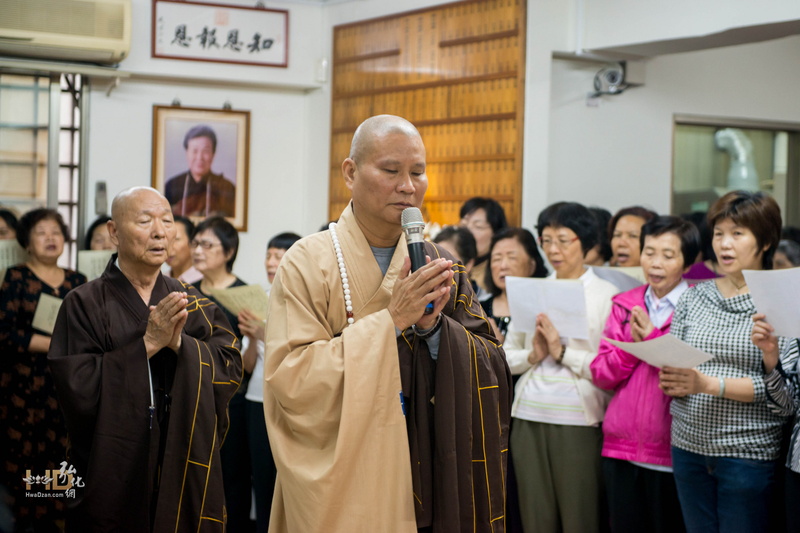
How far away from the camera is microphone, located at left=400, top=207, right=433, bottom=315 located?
2.15 metres

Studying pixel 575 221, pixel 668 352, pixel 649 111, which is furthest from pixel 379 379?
pixel 649 111

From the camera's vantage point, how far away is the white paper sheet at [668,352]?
3.13m

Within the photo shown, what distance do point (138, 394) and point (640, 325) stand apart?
1.93 metres

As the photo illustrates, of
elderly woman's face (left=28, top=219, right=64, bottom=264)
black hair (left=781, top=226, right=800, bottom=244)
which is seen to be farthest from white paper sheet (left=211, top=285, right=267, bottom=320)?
black hair (left=781, top=226, right=800, bottom=244)

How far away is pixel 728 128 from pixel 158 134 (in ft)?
15.1

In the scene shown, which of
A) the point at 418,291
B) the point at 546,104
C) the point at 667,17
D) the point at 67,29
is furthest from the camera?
the point at 67,29

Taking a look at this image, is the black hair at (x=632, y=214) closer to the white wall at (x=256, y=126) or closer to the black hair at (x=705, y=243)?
the black hair at (x=705, y=243)

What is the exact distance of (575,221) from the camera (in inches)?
159

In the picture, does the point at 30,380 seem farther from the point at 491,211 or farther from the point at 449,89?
the point at 449,89

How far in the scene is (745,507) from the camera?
125 inches

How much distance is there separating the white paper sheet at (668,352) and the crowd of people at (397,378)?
0.05m

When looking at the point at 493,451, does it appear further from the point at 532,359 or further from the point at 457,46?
the point at 457,46

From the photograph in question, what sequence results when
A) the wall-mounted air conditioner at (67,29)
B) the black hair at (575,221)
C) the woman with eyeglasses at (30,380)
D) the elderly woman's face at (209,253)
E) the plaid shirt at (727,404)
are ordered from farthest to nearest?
1. the wall-mounted air conditioner at (67,29)
2. the elderly woman's face at (209,253)
3. the woman with eyeglasses at (30,380)
4. the black hair at (575,221)
5. the plaid shirt at (727,404)

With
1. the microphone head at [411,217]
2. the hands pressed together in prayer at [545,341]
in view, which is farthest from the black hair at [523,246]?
the microphone head at [411,217]
